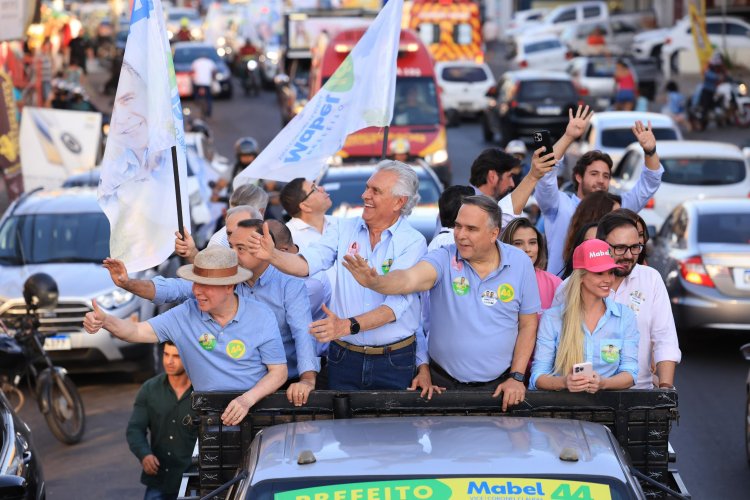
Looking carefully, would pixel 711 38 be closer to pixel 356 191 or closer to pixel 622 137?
pixel 622 137

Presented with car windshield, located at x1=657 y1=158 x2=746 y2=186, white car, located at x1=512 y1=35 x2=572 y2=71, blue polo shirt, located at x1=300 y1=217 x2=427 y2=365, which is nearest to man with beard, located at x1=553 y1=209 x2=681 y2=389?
blue polo shirt, located at x1=300 y1=217 x2=427 y2=365

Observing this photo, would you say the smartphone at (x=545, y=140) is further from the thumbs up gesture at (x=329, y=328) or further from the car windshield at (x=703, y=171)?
the car windshield at (x=703, y=171)

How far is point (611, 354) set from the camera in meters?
6.32

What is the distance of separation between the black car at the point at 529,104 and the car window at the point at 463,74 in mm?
4140

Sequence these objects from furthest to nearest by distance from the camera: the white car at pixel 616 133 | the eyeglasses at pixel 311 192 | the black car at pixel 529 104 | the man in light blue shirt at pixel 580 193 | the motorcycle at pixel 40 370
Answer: the black car at pixel 529 104
the white car at pixel 616 133
the motorcycle at pixel 40 370
the man in light blue shirt at pixel 580 193
the eyeglasses at pixel 311 192

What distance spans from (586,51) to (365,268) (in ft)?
150

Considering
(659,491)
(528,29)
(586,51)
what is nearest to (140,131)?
(659,491)

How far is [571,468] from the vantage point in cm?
485

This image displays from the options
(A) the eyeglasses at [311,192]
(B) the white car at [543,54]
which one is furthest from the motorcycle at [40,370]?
(B) the white car at [543,54]

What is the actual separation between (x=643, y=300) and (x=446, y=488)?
8.68ft

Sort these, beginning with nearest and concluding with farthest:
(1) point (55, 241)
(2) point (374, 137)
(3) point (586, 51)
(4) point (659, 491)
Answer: (4) point (659, 491)
(1) point (55, 241)
(2) point (374, 137)
(3) point (586, 51)

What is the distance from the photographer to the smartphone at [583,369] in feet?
19.6

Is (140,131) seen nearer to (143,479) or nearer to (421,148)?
(143,479)

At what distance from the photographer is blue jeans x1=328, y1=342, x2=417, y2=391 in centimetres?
688
